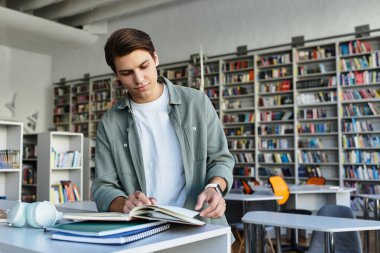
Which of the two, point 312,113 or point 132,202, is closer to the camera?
point 132,202

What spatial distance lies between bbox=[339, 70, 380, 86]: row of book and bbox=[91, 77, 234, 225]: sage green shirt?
263 inches

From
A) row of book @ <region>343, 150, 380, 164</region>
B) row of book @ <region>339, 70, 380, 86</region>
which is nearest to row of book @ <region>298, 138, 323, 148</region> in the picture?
row of book @ <region>343, 150, 380, 164</region>

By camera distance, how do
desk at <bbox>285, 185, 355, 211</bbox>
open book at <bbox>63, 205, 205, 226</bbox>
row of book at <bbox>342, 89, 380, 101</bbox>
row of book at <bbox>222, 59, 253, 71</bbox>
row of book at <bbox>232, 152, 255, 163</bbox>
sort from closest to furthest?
Result: open book at <bbox>63, 205, 205, 226</bbox>
desk at <bbox>285, 185, 355, 211</bbox>
row of book at <bbox>342, 89, 380, 101</bbox>
row of book at <bbox>232, 152, 255, 163</bbox>
row of book at <bbox>222, 59, 253, 71</bbox>

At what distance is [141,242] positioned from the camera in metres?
0.89

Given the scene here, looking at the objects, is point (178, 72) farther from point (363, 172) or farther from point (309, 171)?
point (363, 172)

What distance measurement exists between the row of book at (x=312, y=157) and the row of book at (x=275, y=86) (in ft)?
4.23

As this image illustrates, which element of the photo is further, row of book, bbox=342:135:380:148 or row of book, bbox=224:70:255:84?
row of book, bbox=224:70:255:84

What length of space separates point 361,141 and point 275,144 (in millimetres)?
1617

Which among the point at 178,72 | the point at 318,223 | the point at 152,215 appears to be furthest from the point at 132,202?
the point at 178,72

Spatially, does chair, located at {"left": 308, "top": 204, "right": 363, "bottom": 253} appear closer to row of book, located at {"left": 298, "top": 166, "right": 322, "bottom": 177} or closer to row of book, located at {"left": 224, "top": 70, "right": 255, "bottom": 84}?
row of book, located at {"left": 298, "top": 166, "right": 322, "bottom": 177}

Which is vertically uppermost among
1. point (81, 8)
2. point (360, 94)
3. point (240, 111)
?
point (81, 8)

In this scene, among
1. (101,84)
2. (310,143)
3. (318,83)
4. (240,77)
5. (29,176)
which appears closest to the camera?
(29,176)

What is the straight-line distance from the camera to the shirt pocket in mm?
1352

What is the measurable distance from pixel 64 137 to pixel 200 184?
5346 millimetres
